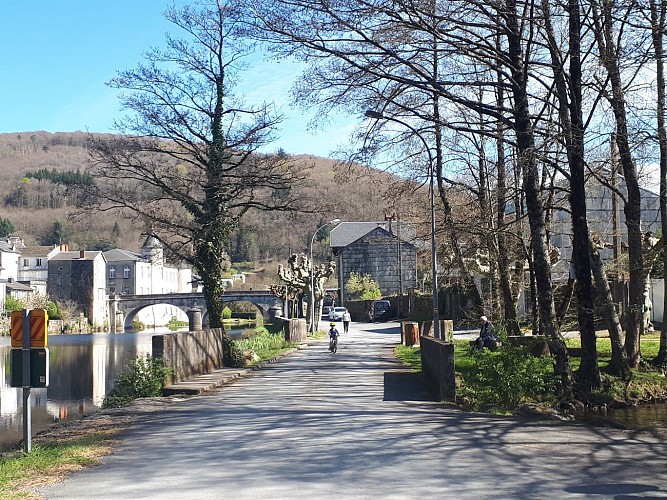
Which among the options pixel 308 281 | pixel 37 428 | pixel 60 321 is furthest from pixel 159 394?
pixel 60 321

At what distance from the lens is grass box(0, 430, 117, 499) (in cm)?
798

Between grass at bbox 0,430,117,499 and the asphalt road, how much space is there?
9.1 inches

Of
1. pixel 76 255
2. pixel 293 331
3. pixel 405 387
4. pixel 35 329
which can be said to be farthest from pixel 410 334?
pixel 76 255

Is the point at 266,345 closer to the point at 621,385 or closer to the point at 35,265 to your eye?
the point at 621,385

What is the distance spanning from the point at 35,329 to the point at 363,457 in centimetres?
447

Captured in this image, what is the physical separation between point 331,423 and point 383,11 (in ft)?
23.9

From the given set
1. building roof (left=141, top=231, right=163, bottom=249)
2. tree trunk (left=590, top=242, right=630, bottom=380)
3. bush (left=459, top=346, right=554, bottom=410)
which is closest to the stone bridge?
building roof (left=141, top=231, right=163, bottom=249)

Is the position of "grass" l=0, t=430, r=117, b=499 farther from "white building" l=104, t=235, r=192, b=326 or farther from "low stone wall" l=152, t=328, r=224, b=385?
"white building" l=104, t=235, r=192, b=326

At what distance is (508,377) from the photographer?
15.1 meters

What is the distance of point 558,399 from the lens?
1616cm

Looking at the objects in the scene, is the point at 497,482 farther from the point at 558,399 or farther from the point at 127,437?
the point at 558,399

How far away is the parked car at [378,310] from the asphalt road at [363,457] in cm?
6272

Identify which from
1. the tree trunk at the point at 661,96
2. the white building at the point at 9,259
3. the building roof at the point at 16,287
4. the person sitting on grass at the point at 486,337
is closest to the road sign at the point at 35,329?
the tree trunk at the point at 661,96

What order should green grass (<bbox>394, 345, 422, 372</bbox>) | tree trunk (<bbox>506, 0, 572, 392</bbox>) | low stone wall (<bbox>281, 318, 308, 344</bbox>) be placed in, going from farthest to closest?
low stone wall (<bbox>281, 318, 308, 344</bbox>)
green grass (<bbox>394, 345, 422, 372</bbox>)
tree trunk (<bbox>506, 0, 572, 392</bbox>)
